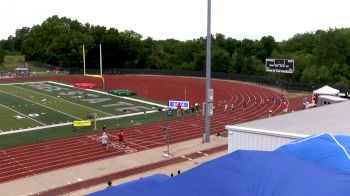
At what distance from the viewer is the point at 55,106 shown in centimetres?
3800

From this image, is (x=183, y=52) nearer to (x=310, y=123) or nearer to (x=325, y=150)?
(x=310, y=123)

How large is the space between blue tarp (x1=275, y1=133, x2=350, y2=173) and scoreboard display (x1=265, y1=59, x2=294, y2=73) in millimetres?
43177

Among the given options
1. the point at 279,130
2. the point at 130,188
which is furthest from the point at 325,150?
the point at 279,130

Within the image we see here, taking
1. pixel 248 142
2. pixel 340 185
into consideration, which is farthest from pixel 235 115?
pixel 340 185

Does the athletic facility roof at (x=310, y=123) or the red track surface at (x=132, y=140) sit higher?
the athletic facility roof at (x=310, y=123)

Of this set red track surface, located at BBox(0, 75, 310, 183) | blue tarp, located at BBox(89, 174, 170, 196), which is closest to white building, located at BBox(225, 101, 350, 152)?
blue tarp, located at BBox(89, 174, 170, 196)

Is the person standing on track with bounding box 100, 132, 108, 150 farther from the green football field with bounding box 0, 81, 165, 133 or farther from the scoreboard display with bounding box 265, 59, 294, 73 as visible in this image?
the scoreboard display with bounding box 265, 59, 294, 73

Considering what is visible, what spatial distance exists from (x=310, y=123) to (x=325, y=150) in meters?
8.55

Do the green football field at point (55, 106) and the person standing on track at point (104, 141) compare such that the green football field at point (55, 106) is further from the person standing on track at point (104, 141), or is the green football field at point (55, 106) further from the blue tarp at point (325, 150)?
the blue tarp at point (325, 150)

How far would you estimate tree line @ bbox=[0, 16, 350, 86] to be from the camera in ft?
247

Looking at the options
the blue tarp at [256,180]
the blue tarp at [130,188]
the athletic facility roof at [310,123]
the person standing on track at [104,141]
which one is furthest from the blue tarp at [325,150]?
the person standing on track at [104,141]

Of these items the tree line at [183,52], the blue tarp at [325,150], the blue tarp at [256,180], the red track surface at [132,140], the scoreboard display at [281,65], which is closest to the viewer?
the blue tarp at [256,180]

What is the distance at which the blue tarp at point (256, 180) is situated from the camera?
572 cm

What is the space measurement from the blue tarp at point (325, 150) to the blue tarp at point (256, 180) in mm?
397
